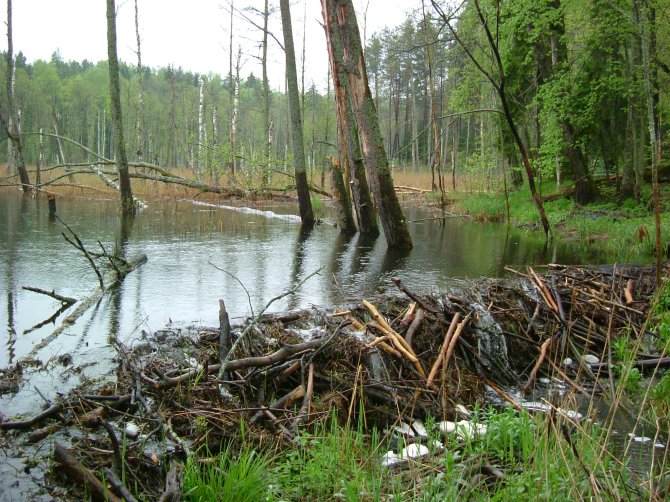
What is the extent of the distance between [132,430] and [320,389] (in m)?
1.37

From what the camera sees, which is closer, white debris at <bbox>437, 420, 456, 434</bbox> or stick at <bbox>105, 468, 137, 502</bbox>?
stick at <bbox>105, 468, 137, 502</bbox>

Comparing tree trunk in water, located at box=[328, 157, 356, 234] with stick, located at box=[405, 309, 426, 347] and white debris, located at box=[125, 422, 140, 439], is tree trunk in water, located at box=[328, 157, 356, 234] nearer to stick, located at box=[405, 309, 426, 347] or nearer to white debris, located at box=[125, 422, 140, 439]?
stick, located at box=[405, 309, 426, 347]

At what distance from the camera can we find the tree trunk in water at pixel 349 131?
10.7 m

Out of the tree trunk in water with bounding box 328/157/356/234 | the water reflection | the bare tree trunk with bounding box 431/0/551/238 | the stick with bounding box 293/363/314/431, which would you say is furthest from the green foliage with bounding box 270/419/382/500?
the tree trunk in water with bounding box 328/157/356/234

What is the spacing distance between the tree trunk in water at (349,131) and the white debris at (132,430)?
8833mm

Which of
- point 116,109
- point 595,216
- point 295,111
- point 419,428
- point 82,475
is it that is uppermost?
point 116,109

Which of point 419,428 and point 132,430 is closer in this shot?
point 132,430

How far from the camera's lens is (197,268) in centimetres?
889

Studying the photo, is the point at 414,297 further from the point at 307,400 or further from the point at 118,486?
the point at 118,486

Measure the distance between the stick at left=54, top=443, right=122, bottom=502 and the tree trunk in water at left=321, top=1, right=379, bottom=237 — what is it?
9331 millimetres

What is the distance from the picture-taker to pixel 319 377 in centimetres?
400

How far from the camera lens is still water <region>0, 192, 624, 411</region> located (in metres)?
5.38

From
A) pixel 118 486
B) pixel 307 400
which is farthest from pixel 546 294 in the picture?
pixel 118 486

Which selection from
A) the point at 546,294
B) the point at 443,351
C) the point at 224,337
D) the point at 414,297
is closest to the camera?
the point at 224,337
